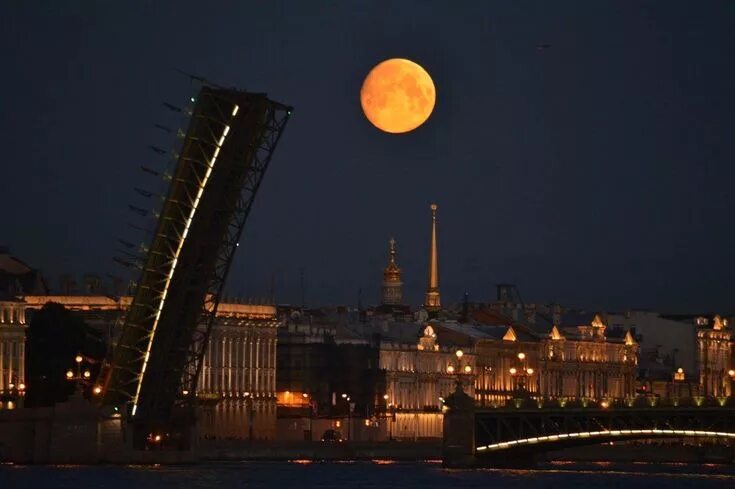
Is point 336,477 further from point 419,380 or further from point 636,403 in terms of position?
point 419,380

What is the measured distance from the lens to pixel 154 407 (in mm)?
64500

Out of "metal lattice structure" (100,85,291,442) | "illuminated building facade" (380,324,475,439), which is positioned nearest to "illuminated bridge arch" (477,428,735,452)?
"metal lattice structure" (100,85,291,442)

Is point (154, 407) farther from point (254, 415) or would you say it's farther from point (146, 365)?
point (254, 415)

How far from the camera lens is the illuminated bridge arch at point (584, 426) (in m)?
64.9

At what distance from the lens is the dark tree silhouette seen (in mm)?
76500

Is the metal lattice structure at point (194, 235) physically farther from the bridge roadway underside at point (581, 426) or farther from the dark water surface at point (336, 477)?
the bridge roadway underside at point (581, 426)

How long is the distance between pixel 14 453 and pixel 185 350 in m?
7.18

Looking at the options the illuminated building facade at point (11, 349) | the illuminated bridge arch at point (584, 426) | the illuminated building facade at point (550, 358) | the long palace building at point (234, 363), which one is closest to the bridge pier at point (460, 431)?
the illuminated bridge arch at point (584, 426)

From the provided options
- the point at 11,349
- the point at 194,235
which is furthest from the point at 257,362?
the point at 194,235

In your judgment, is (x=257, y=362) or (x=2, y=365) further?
(x=257, y=362)

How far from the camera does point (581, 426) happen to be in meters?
67.1

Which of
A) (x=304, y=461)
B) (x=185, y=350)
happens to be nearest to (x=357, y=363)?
(x=304, y=461)

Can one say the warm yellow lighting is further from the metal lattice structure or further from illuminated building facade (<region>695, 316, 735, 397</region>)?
illuminated building facade (<region>695, 316, 735, 397</region>)

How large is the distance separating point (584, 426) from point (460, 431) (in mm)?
3030
